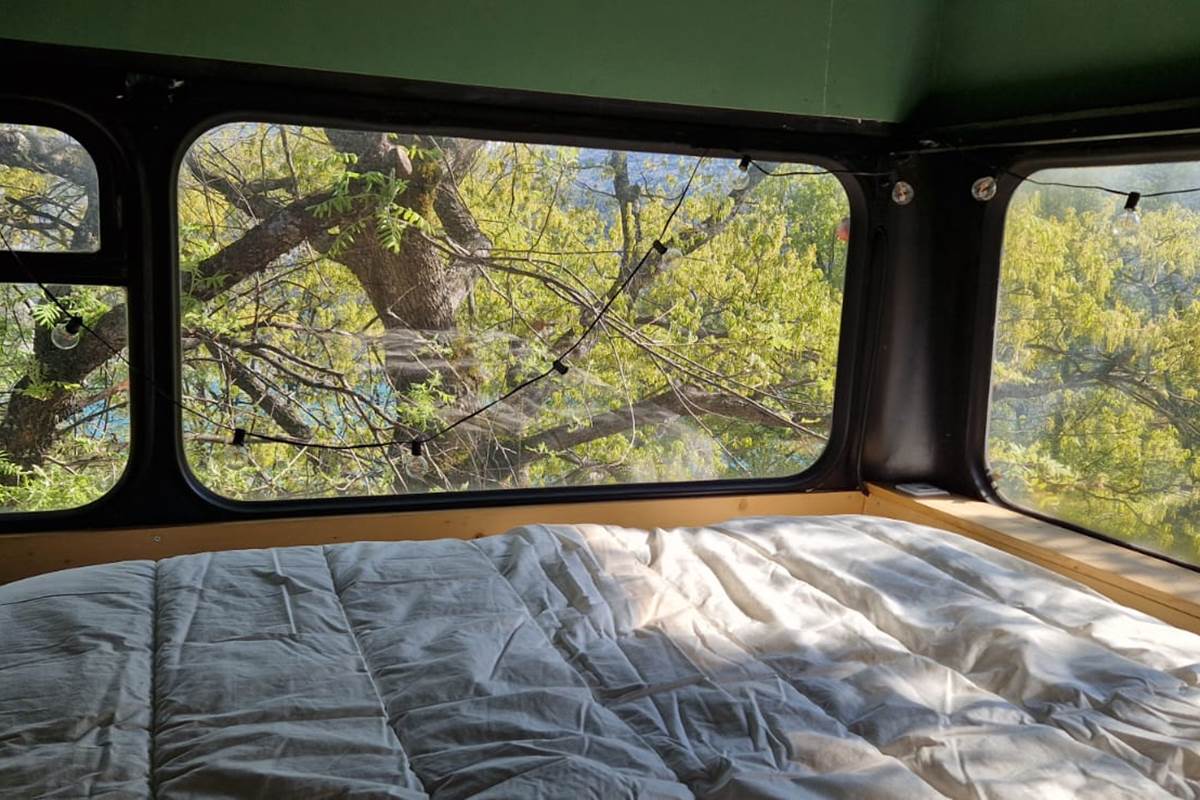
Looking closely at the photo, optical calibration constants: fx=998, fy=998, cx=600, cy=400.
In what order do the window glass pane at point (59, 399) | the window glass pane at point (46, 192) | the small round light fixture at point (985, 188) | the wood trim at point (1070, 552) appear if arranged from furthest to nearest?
1. the small round light fixture at point (985, 188)
2. the window glass pane at point (59, 399)
3. the window glass pane at point (46, 192)
4. the wood trim at point (1070, 552)

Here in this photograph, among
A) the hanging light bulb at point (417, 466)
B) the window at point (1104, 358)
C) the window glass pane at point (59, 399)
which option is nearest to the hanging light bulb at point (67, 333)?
the window glass pane at point (59, 399)

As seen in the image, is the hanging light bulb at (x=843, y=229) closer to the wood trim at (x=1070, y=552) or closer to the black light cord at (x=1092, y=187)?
the black light cord at (x=1092, y=187)

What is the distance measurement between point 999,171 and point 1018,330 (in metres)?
0.52

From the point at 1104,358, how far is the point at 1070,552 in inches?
25.3

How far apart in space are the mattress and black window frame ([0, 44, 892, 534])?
65 cm

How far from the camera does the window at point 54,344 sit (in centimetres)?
262

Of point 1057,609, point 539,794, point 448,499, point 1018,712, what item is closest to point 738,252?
point 448,499

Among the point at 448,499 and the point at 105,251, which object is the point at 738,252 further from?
Result: the point at 105,251

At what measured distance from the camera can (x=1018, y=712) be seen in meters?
1.68

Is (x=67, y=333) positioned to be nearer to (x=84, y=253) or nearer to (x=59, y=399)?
(x=84, y=253)

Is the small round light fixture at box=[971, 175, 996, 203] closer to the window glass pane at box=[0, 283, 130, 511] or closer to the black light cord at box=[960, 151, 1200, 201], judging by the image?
the black light cord at box=[960, 151, 1200, 201]

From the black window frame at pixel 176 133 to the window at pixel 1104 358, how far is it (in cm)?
84

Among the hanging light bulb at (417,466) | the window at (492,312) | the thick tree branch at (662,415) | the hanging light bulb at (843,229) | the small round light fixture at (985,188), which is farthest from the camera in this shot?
the thick tree branch at (662,415)

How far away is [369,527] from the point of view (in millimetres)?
2926
